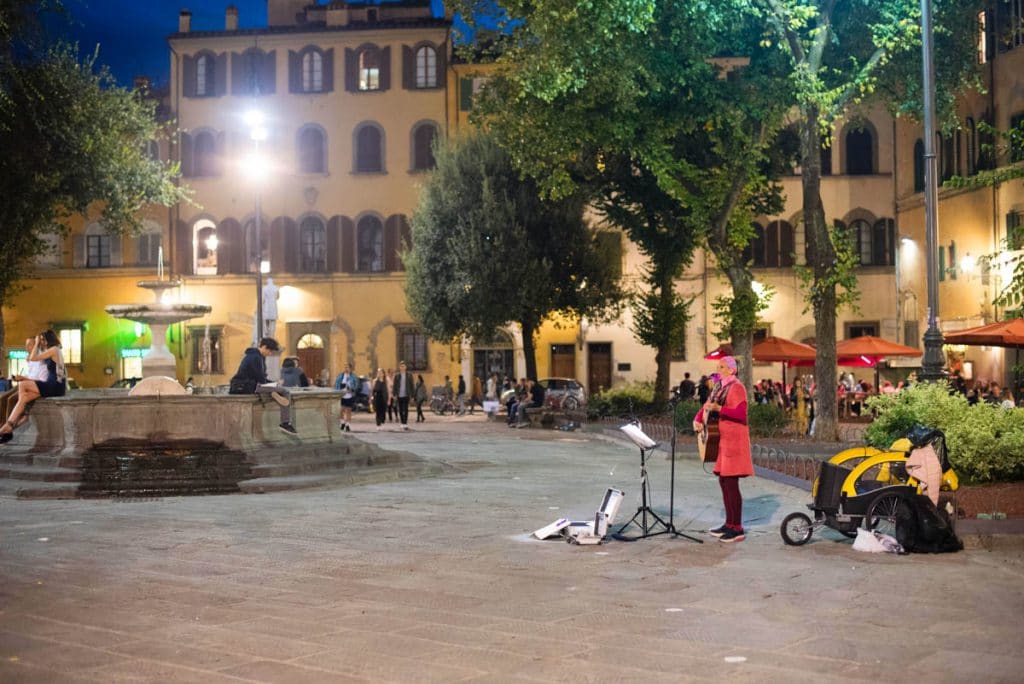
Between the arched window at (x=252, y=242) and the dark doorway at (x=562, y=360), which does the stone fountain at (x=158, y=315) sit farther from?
the dark doorway at (x=562, y=360)

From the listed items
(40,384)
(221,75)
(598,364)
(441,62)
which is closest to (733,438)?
(40,384)

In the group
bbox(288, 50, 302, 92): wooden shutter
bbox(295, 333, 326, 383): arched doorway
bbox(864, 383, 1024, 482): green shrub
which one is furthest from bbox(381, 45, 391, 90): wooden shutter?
bbox(864, 383, 1024, 482): green shrub

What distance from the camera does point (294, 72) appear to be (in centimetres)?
4944

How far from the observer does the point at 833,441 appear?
22.9 metres

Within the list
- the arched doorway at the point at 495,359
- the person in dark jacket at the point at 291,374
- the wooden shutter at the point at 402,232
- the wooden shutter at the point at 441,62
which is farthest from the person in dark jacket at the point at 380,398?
the wooden shutter at the point at 441,62

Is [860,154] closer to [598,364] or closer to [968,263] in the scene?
[968,263]

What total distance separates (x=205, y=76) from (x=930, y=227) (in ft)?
125

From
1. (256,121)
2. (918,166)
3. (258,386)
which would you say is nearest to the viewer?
(258,386)

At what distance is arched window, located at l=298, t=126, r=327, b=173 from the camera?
4925 cm

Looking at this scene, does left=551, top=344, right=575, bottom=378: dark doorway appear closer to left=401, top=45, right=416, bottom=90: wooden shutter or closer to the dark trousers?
left=401, top=45, right=416, bottom=90: wooden shutter

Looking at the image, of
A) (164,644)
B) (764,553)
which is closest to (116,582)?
(164,644)

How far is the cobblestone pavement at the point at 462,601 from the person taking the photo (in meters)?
6.93

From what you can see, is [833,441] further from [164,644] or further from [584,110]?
[164,644]

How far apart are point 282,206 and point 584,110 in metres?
25.7
